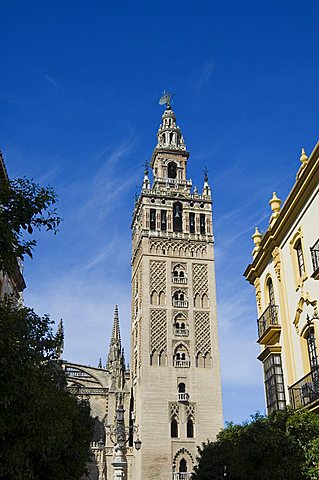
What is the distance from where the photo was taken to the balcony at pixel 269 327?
17906 millimetres

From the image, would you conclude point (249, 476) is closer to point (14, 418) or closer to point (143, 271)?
point (14, 418)

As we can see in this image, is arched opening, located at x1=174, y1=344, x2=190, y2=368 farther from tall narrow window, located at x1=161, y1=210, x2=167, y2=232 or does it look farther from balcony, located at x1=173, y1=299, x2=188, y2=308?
tall narrow window, located at x1=161, y1=210, x2=167, y2=232

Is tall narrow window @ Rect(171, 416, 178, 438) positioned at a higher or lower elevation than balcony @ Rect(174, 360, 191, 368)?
lower

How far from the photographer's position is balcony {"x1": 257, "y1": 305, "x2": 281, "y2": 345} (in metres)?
17.9

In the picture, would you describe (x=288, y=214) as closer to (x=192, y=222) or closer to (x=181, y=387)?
(x=181, y=387)

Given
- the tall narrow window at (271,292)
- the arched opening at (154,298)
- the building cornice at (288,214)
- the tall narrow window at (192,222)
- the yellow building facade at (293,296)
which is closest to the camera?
the building cornice at (288,214)

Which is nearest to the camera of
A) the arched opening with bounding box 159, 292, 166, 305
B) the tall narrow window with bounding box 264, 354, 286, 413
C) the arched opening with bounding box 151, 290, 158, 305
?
the tall narrow window with bounding box 264, 354, 286, 413

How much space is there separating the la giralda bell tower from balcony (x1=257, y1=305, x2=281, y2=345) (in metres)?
22.9

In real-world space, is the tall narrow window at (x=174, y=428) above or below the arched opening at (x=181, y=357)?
below

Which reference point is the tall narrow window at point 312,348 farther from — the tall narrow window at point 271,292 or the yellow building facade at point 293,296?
the tall narrow window at point 271,292

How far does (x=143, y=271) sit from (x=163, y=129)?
52.0 feet

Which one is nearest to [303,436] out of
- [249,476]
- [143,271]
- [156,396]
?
[249,476]

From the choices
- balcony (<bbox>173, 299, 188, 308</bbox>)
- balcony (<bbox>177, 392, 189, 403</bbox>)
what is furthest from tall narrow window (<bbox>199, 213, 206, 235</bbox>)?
balcony (<bbox>177, 392, 189, 403</bbox>)

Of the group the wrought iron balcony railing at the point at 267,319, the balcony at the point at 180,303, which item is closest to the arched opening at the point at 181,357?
the balcony at the point at 180,303
